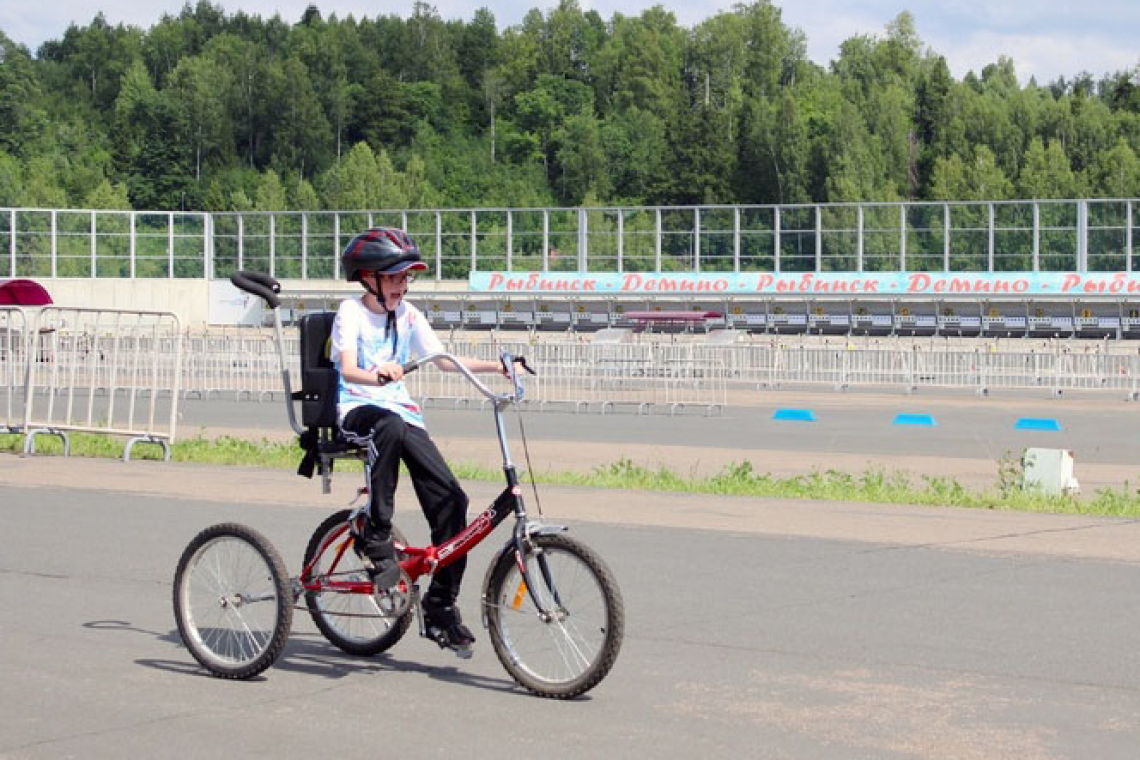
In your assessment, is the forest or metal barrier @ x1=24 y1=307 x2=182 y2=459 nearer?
metal barrier @ x1=24 y1=307 x2=182 y2=459

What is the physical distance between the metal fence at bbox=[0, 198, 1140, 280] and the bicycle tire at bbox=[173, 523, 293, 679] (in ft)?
190

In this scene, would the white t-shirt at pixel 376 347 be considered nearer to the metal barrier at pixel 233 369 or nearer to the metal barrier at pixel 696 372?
the metal barrier at pixel 696 372

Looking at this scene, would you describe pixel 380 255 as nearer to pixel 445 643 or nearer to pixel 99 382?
pixel 445 643

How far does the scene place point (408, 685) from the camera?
8.09 meters

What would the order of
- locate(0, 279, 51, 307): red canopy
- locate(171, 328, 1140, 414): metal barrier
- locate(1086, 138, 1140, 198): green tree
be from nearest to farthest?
locate(171, 328, 1140, 414): metal barrier, locate(0, 279, 51, 307): red canopy, locate(1086, 138, 1140, 198): green tree

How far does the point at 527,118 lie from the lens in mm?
160625

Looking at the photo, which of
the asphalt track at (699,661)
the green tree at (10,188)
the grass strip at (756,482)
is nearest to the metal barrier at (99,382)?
the grass strip at (756,482)

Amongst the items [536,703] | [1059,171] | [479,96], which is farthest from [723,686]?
Result: [479,96]

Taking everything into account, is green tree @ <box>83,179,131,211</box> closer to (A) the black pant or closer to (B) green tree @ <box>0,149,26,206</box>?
(B) green tree @ <box>0,149,26,206</box>

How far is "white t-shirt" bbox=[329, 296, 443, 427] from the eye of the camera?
26.2 ft

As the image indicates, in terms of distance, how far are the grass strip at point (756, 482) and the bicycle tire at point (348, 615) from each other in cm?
810

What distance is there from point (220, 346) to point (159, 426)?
11048 millimetres

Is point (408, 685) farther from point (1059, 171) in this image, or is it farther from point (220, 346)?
point (1059, 171)

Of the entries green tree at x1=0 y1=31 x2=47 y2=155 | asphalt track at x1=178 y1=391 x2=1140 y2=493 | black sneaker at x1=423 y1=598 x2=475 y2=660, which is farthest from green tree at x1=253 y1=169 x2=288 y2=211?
black sneaker at x1=423 y1=598 x2=475 y2=660
